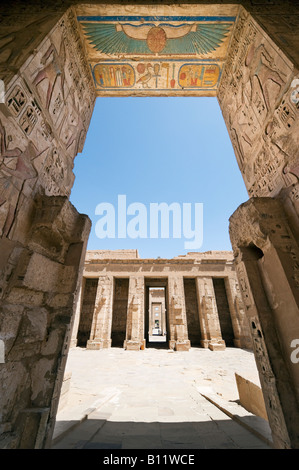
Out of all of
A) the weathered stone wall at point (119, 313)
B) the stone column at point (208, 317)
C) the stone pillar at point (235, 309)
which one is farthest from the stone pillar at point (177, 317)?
the weathered stone wall at point (119, 313)

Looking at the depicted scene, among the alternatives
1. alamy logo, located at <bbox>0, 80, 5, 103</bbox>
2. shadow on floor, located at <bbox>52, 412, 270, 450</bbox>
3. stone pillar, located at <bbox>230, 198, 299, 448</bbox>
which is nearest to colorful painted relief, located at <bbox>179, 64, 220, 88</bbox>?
stone pillar, located at <bbox>230, 198, 299, 448</bbox>

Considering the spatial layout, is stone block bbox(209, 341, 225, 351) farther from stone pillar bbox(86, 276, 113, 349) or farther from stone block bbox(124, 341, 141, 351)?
stone pillar bbox(86, 276, 113, 349)

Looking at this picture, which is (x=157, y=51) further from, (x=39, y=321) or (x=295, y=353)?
(x=295, y=353)

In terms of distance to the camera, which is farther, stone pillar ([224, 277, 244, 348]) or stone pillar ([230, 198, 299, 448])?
stone pillar ([224, 277, 244, 348])

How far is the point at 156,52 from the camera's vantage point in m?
3.89

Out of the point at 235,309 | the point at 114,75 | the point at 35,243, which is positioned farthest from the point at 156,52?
the point at 235,309

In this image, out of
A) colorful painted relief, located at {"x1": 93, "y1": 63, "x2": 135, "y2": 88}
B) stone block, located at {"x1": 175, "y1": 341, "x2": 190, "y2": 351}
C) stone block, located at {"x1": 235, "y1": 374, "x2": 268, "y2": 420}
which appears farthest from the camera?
stone block, located at {"x1": 175, "y1": 341, "x2": 190, "y2": 351}

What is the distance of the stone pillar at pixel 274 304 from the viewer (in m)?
1.82

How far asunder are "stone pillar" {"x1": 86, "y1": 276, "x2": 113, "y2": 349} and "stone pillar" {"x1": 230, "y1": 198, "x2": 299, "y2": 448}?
12071 millimetres

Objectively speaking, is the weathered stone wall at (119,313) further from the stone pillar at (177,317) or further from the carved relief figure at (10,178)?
the carved relief figure at (10,178)

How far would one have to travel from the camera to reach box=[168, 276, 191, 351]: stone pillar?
38.1ft

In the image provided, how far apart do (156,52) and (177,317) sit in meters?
12.9

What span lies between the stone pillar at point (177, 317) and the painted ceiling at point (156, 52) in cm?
1141
